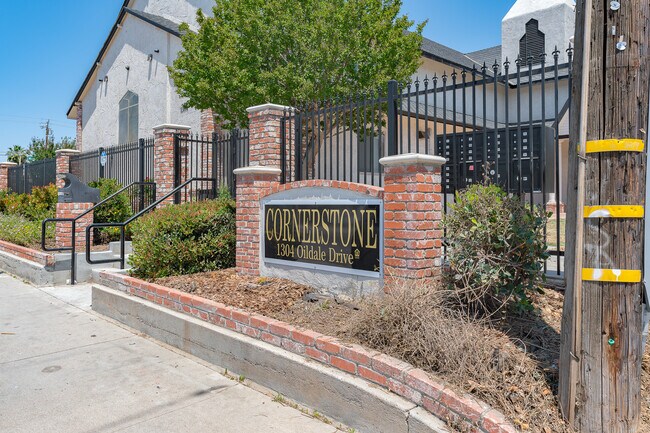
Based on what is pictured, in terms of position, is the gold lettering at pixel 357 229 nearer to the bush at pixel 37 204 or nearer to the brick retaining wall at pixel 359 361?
the brick retaining wall at pixel 359 361

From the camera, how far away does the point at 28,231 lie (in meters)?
10.9

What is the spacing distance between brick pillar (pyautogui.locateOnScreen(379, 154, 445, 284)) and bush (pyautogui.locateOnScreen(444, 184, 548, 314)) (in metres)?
0.42

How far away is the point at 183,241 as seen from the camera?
697 centimetres

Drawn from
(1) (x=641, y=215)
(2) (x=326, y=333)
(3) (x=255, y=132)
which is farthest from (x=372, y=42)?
(1) (x=641, y=215)

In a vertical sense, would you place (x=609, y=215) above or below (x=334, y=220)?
above

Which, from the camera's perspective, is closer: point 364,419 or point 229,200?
point 364,419

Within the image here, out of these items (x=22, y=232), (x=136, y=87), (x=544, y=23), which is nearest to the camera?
(x=22, y=232)

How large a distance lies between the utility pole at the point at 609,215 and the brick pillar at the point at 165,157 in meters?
9.10

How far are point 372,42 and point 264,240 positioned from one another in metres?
6.22

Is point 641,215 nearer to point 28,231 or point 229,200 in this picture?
point 229,200

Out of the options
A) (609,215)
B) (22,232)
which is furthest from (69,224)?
(609,215)

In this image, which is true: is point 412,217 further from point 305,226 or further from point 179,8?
point 179,8

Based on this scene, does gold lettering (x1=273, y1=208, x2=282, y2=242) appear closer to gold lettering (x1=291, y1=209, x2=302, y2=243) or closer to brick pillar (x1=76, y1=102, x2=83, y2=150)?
gold lettering (x1=291, y1=209, x2=302, y2=243)

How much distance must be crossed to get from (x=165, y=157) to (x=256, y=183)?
4954 mm
